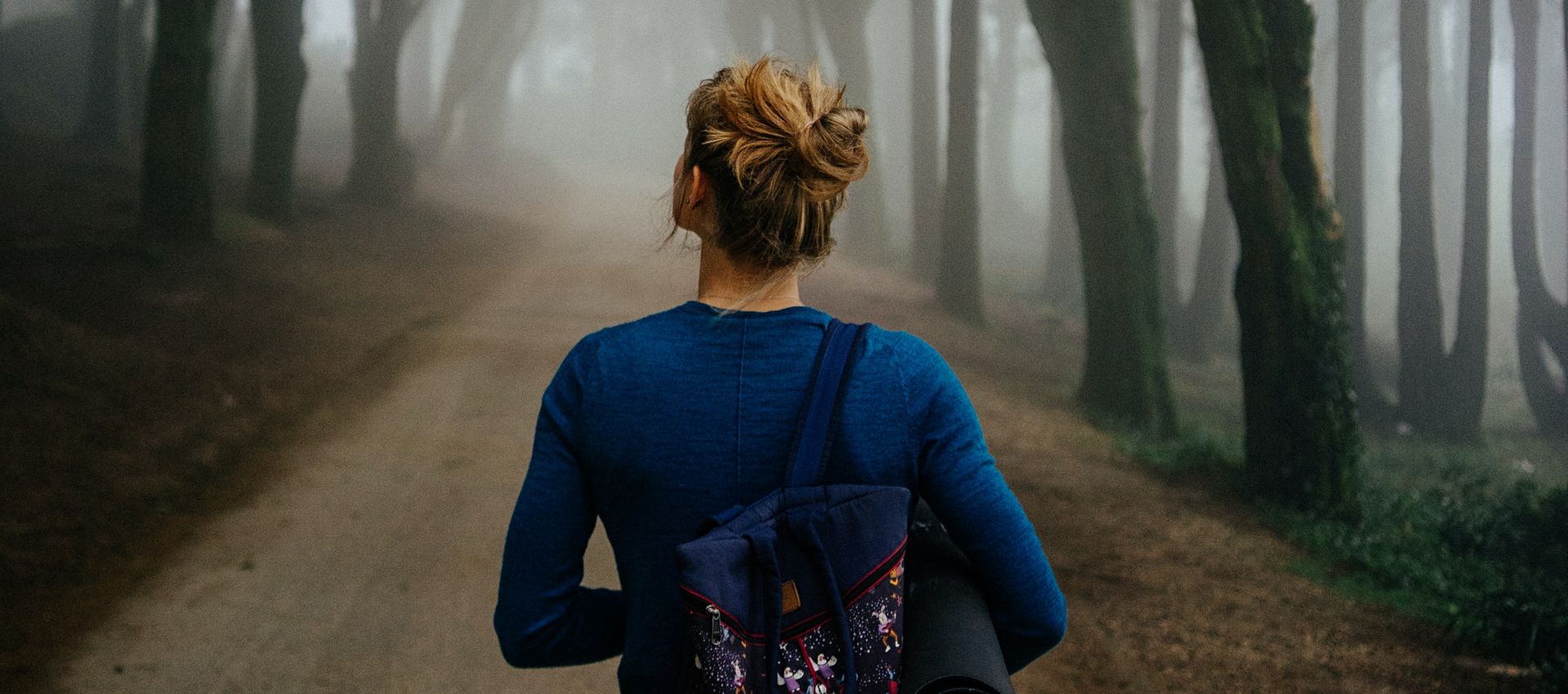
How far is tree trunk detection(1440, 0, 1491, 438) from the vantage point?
394 inches

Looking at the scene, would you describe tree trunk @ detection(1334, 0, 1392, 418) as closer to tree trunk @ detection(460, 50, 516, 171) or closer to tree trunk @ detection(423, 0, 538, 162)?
tree trunk @ detection(423, 0, 538, 162)

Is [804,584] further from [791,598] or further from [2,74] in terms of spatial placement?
[2,74]

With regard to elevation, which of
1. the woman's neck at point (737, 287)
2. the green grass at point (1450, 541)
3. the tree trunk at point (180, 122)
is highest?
the tree trunk at point (180, 122)

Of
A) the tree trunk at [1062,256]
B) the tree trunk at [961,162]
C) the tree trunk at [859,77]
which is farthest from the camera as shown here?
→ the tree trunk at [859,77]

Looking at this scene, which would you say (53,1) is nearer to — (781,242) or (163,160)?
(163,160)

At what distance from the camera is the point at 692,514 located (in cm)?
165

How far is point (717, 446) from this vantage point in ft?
5.29

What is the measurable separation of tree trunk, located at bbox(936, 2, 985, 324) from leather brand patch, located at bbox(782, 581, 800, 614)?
13888mm

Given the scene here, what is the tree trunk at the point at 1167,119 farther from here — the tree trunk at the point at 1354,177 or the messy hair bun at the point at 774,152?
the messy hair bun at the point at 774,152

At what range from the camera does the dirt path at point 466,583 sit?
182 inches

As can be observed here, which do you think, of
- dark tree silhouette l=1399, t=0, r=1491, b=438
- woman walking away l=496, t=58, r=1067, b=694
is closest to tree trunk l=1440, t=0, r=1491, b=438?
dark tree silhouette l=1399, t=0, r=1491, b=438

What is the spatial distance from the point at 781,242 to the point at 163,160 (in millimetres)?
11529

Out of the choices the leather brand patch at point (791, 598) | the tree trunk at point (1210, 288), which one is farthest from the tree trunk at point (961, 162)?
the leather brand patch at point (791, 598)

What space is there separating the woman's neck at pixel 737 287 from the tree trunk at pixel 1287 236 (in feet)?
21.3
